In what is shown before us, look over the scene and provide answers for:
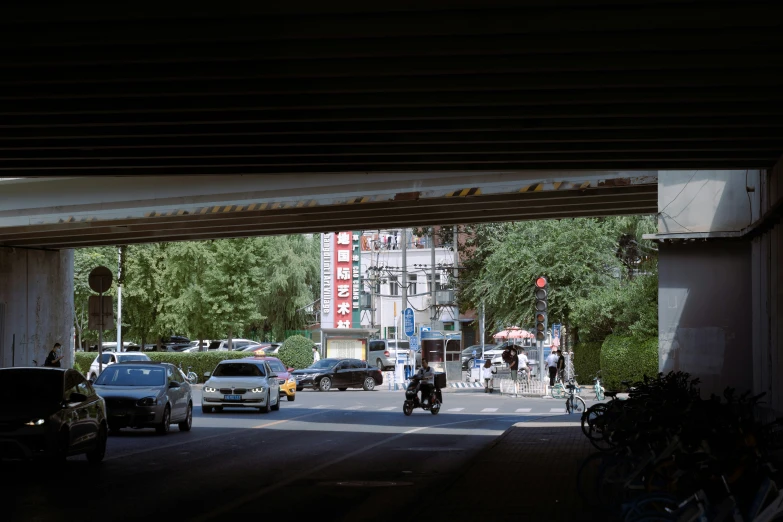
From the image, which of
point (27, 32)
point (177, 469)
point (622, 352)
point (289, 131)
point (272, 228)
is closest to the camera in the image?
point (27, 32)

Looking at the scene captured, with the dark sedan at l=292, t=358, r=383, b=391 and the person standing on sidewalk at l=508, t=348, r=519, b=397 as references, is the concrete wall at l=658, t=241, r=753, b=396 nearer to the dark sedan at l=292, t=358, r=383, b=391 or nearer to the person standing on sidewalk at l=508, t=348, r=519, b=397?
the person standing on sidewalk at l=508, t=348, r=519, b=397

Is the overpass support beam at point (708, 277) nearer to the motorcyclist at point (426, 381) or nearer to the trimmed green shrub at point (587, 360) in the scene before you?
the motorcyclist at point (426, 381)

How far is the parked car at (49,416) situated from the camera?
1524cm

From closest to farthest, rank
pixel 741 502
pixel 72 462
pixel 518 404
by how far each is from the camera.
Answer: pixel 741 502 → pixel 72 462 → pixel 518 404

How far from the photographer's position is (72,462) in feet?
57.5

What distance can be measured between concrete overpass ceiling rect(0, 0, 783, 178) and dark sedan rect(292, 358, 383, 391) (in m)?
31.5

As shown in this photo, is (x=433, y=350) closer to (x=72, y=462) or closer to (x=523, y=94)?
(x=72, y=462)

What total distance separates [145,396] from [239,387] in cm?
823

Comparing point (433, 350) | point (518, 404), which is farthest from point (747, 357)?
point (433, 350)

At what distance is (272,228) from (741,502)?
22.5 metres

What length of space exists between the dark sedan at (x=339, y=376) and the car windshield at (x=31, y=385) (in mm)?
31891

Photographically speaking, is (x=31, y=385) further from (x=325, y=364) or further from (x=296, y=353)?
(x=296, y=353)

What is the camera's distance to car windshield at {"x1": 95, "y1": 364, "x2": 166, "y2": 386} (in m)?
24.3

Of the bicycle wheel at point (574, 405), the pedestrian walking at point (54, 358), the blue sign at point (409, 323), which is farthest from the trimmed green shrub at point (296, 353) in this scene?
the pedestrian walking at point (54, 358)
